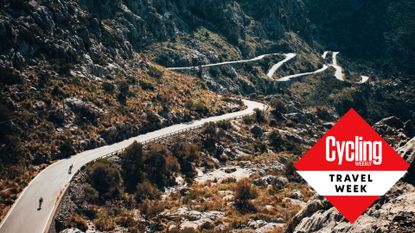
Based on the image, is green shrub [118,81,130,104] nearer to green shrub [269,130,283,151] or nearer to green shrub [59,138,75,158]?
green shrub [59,138,75,158]

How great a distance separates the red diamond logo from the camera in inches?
529

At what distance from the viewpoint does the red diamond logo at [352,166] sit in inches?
529

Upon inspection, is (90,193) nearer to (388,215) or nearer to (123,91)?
(123,91)

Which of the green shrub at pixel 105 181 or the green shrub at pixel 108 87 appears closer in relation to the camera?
the green shrub at pixel 105 181

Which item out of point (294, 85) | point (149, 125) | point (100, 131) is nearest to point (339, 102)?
point (294, 85)

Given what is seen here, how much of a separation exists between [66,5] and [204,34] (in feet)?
213

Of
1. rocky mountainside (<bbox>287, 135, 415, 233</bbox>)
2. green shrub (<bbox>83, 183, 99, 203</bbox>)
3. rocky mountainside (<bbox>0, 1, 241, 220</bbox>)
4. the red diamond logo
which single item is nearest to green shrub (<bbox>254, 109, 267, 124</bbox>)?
rocky mountainside (<bbox>0, 1, 241, 220</bbox>)

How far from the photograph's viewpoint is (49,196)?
4162cm

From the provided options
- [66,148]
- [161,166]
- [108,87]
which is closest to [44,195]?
[66,148]

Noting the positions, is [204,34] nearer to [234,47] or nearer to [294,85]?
[234,47]

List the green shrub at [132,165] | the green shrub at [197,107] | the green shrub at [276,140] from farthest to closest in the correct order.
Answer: the green shrub at [197,107] → the green shrub at [276,140] → the green shrub at [132,165]

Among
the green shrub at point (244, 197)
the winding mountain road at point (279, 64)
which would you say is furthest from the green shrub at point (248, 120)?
the winding mountain road at point (279, 64)

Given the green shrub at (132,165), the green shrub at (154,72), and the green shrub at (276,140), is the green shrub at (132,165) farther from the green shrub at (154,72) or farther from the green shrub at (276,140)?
the green shrub at (154,72)

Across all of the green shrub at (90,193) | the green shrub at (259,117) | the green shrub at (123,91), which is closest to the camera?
the green shrub at (90,193)
